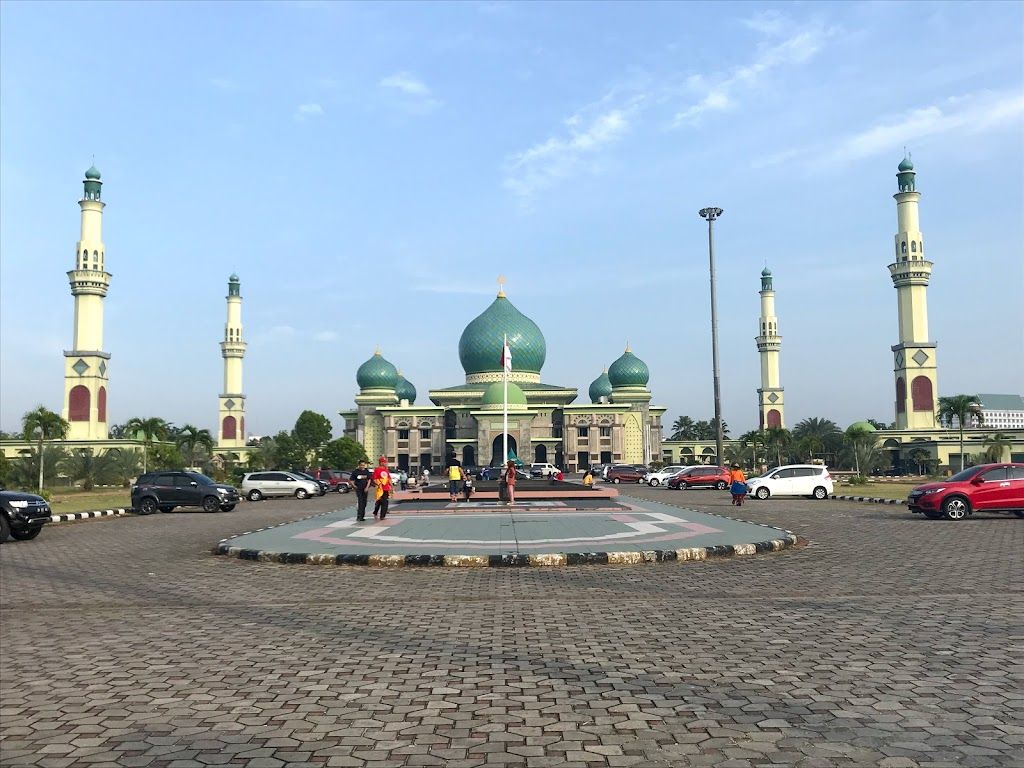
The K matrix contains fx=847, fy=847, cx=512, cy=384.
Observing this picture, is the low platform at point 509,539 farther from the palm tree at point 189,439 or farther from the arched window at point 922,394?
the arched window at point 922,394

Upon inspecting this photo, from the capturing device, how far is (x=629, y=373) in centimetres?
9356

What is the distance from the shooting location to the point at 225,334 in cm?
9406

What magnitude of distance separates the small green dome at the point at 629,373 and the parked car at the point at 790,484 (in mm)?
60185

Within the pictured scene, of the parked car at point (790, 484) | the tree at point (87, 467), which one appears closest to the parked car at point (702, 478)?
the parked car at point (790, 484)

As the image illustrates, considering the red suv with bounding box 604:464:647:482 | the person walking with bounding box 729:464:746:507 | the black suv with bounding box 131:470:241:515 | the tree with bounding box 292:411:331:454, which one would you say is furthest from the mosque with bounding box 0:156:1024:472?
the person walking with bounding box 729:464:746:507

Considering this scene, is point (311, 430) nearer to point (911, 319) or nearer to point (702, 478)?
point (702, 478)

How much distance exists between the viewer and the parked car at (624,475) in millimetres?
55094

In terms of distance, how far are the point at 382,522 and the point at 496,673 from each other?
46.8 feet

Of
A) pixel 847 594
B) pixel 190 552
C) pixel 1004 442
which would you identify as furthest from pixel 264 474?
pixel 1004 442

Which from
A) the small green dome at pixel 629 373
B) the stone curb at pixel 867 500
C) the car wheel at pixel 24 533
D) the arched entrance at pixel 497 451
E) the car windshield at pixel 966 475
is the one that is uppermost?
the small green dome at pixel 629 373

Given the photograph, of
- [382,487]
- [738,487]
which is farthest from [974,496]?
[382,487]

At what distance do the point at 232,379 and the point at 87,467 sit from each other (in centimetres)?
5128

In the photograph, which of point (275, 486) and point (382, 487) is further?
point (275, 486)

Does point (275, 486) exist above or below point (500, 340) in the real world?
below
